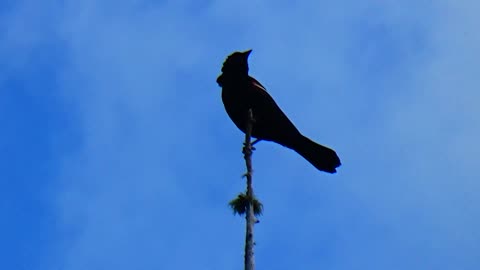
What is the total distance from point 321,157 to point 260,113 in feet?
2.87

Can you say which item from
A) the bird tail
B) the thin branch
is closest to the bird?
the bird tail

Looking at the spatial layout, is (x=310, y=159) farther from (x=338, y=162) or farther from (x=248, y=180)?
(x=248, y=180)

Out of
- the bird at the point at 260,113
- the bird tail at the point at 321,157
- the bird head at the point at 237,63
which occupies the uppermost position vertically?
the bird head at the point at 237,63

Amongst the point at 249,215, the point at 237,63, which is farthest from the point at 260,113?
the point at 249,215

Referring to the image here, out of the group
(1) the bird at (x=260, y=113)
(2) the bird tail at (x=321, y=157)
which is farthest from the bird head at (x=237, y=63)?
(2) the bird tail at (x=321, y=157)

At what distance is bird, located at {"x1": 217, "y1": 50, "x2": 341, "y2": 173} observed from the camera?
9.85 metres

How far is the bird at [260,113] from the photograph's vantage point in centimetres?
985

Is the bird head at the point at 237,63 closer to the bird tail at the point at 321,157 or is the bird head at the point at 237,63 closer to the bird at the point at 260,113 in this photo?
the bird at the point at 260,113

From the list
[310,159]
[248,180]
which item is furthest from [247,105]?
[248,180]

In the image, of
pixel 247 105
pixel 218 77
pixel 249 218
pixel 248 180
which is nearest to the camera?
pixel 249 218

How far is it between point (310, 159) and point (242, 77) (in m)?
1.27

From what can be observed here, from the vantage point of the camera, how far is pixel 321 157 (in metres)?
9.90

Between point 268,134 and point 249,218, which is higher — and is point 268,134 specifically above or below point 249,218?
above

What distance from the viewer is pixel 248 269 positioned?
16.8 ft
